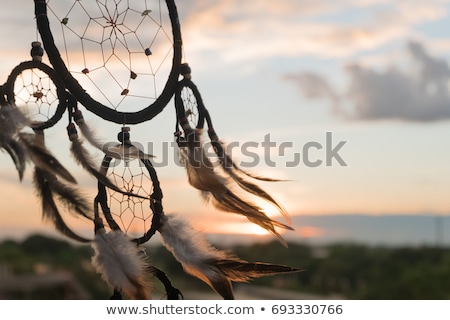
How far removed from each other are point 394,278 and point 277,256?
683 mm

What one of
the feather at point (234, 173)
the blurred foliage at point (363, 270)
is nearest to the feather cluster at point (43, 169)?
the feather at point (234, 173)

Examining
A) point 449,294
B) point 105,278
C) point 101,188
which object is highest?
point 101,188

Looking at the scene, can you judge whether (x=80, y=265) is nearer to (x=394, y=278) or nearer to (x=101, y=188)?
(x=101, y=188)

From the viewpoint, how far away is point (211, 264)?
1024mm

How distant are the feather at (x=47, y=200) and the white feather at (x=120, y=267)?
0.07 m

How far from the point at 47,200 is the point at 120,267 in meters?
0.17

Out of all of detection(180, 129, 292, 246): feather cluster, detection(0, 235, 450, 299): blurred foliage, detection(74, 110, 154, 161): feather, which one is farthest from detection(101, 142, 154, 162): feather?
detection(0, 235, 450, 299): blurred foliage

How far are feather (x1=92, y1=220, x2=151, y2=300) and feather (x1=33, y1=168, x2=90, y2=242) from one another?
7cm

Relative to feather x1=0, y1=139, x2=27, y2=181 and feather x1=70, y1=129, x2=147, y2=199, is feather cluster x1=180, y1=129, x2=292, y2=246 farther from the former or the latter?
feather x1=0, y1=139, x2=27, y2=181

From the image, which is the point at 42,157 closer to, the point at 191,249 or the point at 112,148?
the point at 112,148

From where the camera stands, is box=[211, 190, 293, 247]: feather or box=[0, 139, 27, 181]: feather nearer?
box=[0, 139, 27, 181]: feather

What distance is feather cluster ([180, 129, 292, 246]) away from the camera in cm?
108

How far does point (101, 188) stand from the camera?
101 centimetres
